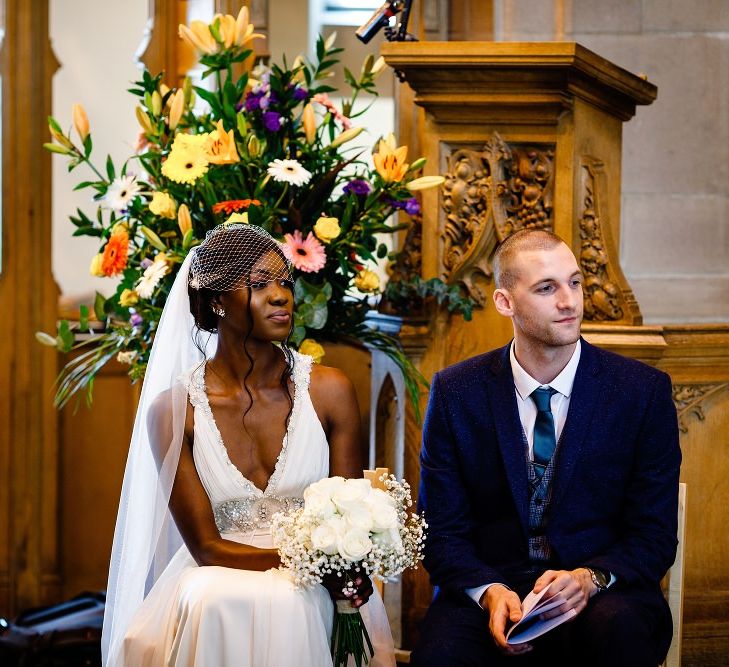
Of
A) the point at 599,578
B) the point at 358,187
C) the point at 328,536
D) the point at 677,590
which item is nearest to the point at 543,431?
the point at 599,578

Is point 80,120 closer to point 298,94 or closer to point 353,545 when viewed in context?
point 298,94

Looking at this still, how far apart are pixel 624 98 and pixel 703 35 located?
3.67 feet

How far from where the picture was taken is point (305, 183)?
3543 millimetres

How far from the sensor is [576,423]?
284 centimetres

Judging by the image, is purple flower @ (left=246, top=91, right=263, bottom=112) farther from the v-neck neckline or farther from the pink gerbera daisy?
the v-neck neckline

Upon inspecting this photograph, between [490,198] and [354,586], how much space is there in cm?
148

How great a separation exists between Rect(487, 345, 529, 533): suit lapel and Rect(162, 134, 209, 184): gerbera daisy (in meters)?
1.05

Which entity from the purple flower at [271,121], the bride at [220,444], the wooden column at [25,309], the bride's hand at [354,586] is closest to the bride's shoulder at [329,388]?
the bride at [220,444]

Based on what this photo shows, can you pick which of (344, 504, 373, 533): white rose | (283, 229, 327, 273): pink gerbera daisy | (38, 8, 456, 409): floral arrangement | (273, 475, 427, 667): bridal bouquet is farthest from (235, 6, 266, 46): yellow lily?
(344, 504, 373, 533): white rose

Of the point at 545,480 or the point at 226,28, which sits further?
the point at 226,28

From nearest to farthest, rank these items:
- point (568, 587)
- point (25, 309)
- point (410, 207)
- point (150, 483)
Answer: point (568, 587) < point (150, 483) < point (410, 207) < point (25, 309)

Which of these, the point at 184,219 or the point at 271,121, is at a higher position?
the point at 271,121

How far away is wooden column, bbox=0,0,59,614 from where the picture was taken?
4.85m

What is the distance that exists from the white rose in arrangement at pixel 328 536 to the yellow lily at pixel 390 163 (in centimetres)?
129
